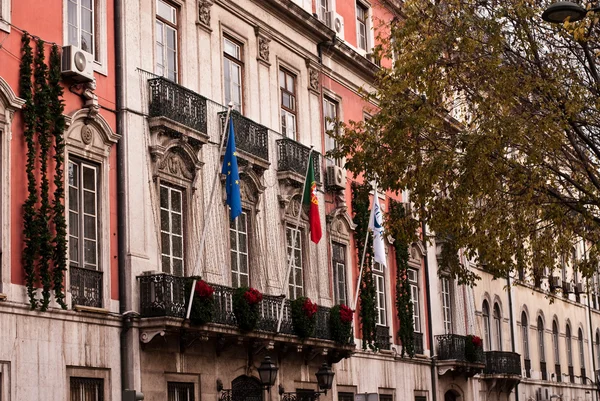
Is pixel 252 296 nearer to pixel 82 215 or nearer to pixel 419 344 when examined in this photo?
pixel 82 215

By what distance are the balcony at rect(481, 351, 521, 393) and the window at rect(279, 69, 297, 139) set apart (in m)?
14.0

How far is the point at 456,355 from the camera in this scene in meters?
37.2

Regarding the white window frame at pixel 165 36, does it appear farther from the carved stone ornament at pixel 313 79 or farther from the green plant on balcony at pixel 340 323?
the green plant on balcony at pixel 340 323

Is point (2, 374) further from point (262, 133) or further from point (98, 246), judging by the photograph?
point (262, 133)

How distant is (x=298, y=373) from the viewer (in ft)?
93.5

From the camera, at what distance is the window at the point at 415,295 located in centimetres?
3612

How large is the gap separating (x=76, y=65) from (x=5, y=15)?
1.64 meters

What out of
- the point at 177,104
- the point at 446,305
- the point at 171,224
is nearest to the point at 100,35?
the point at 177,104

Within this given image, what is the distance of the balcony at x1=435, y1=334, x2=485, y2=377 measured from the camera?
36.8 meters

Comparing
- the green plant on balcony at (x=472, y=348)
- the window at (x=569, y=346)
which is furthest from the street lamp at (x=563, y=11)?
the window at (x=569, y=346)

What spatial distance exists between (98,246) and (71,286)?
3.98 ft

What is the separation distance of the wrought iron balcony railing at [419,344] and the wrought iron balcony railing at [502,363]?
529 cm

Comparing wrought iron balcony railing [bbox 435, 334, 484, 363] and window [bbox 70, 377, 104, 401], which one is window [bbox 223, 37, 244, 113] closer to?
window [bbox 70, 377, 104, 401]

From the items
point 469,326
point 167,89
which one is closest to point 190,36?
point 167,89
